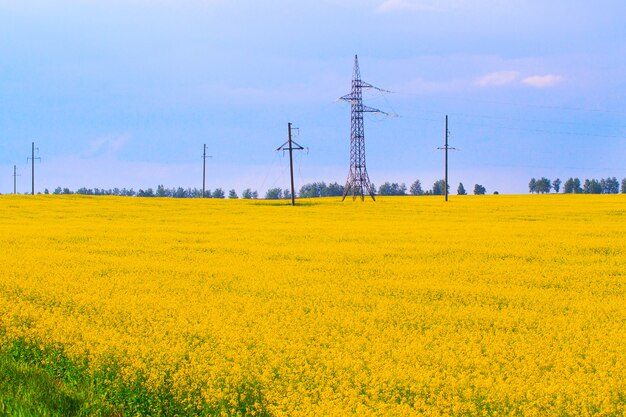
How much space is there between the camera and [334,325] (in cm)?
951

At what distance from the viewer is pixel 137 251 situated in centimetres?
2019

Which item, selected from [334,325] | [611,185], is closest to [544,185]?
[611,185]

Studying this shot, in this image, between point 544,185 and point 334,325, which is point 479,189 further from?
point 334,325

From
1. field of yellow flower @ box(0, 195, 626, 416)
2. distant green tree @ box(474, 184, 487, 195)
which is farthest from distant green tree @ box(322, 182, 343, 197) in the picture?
field of yellow flower @ box(0, 195, 626, 416)

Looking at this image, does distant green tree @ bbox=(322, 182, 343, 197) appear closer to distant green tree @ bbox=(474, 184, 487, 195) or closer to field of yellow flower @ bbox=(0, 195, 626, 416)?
distant green tree @ bbox=(474, 184, 487, 195)

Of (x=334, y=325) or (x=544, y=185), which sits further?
(x=544, y=185)

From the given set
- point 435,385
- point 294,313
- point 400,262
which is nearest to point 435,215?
point 400,262

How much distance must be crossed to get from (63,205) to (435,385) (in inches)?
1879

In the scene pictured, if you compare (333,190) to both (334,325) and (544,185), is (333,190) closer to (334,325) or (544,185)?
(544,185)

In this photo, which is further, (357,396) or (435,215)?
(435,215)

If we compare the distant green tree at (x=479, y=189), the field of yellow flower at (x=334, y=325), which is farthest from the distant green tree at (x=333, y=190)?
the field of yellow flower at (x=334, y=325)

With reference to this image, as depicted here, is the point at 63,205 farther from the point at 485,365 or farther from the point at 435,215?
the point at 485,365

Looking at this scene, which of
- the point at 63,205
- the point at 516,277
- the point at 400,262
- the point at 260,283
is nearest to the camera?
the point at 260,283

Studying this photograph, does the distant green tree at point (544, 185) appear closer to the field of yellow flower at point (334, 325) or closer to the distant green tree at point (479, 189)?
the distant green tree at point (479, 189)
